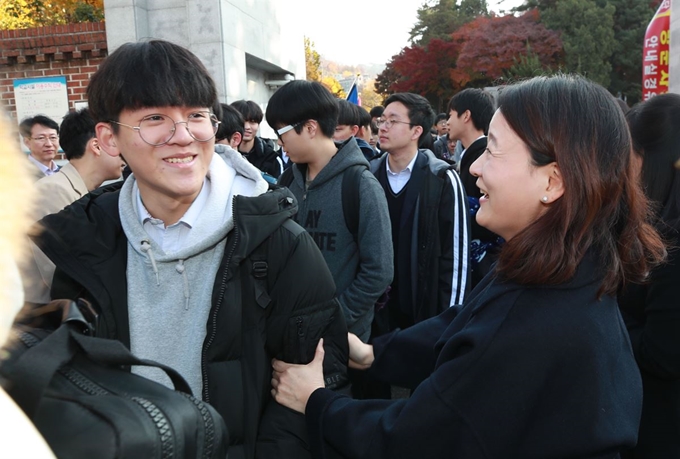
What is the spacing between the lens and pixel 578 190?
1.40 meters

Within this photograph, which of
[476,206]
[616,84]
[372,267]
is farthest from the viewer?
[616,84]

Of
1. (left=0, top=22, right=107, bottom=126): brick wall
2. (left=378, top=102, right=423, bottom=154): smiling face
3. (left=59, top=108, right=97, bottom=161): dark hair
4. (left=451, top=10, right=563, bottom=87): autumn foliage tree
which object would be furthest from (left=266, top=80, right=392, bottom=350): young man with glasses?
(left=451, top=10, right=563, bottom=87): autumn foliage tree

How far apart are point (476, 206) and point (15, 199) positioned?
3.80m

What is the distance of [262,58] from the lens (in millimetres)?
10250

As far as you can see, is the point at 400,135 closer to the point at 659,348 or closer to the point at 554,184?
the point at 659,348

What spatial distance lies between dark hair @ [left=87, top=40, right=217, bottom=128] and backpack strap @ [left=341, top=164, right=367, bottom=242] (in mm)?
1495

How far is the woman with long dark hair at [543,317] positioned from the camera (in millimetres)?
1318

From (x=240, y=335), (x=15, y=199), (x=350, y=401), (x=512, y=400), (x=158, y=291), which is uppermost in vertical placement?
(x=15, y=199)

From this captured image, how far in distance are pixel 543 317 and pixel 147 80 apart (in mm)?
1225

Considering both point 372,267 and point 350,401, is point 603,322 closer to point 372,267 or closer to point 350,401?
point 350,401

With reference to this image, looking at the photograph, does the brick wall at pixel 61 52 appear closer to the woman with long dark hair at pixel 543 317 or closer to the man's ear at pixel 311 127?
the man's ear at pixel 311 127

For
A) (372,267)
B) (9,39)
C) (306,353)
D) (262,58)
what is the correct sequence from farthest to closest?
1. (262,58)
2. (9,39)
3. (372,267)
4. (306,353)

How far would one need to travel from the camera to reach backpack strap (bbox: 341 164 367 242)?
3.04 meters

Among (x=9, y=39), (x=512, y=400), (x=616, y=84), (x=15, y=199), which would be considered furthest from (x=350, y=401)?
(x=616, y=84)
